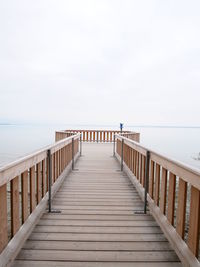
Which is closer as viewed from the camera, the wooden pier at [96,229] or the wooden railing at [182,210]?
the wooden railing at [182,210]

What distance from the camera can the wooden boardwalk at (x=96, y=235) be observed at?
6.70ft

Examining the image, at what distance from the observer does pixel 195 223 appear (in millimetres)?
1765

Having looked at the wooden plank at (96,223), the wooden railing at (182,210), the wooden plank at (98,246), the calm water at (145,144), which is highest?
the wooden railing at (182,210)

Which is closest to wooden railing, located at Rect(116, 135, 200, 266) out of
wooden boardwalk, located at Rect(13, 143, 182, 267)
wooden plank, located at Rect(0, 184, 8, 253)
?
wooden boardwalk, located at Rect(13, 143, 182, 267)

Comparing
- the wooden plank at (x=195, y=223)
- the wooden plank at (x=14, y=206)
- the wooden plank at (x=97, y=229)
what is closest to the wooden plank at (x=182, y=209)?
the wooden plank at (x=195, y=223)

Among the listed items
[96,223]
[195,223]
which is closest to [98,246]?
[96,223]

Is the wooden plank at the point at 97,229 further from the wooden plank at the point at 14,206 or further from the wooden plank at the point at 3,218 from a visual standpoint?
the wooden plank at the point at 3,218

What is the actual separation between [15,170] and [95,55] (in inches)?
1897

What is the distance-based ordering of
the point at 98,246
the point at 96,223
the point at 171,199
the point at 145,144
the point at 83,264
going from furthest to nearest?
1. the point at 145,144
2. the point at 96,223
3. the point at 171,199
4. the point at 98,246
5. the point at 83,264

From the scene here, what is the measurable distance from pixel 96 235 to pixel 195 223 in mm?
1272

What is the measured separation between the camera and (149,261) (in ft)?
6.68

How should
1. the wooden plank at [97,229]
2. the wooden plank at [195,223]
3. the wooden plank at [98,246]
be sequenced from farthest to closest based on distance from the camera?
the wooden plank at [97,229]
the wooden plank at [98,246]
the wooden plank at [195,223]

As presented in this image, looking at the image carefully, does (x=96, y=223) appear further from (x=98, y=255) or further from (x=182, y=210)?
(x=182, y=210)

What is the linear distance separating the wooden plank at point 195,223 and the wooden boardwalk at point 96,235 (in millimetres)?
357
